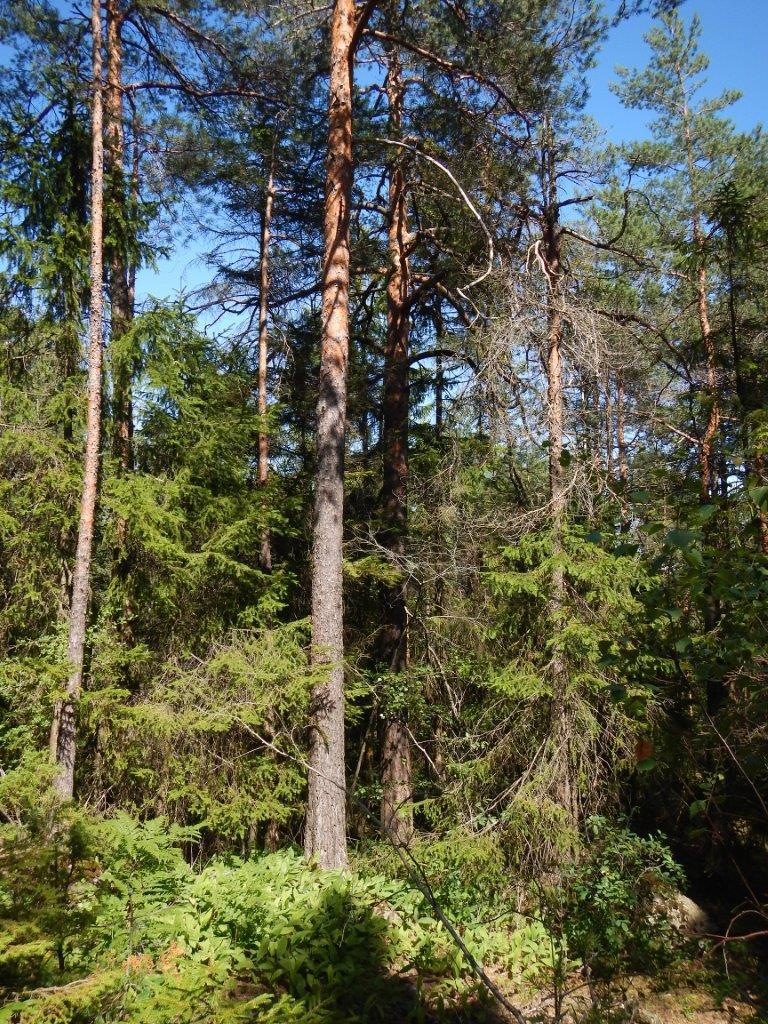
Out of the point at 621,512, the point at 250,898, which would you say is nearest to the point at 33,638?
the point at 250,898

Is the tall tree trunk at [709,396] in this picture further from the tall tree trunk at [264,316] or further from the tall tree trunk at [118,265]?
the tall tree trunk at [118,265]

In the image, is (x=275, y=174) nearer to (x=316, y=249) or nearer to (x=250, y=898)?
(x=316, y=249)

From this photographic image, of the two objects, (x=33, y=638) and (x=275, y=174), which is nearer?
(x=33, y=638)

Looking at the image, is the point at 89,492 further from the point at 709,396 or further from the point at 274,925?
the point at 709,396

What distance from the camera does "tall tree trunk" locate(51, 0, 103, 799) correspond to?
6492 millimetres

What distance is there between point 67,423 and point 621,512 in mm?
6406

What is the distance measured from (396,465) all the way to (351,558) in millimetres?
1560

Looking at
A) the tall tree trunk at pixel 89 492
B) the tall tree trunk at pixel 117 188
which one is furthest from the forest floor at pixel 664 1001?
the tall tree trunk at pixel 117 188

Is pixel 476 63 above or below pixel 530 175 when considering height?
above

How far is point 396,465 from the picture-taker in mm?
9688

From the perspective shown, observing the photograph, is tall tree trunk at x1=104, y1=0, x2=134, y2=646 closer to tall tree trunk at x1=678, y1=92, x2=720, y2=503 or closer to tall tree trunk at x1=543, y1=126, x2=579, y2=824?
tall tree trunk at x1=543, y1=126, x2=579, y2=824

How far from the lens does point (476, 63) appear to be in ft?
24.8

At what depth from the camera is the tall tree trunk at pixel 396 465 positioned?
28.6ft

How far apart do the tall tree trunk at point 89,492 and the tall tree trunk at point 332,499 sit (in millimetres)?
2400
